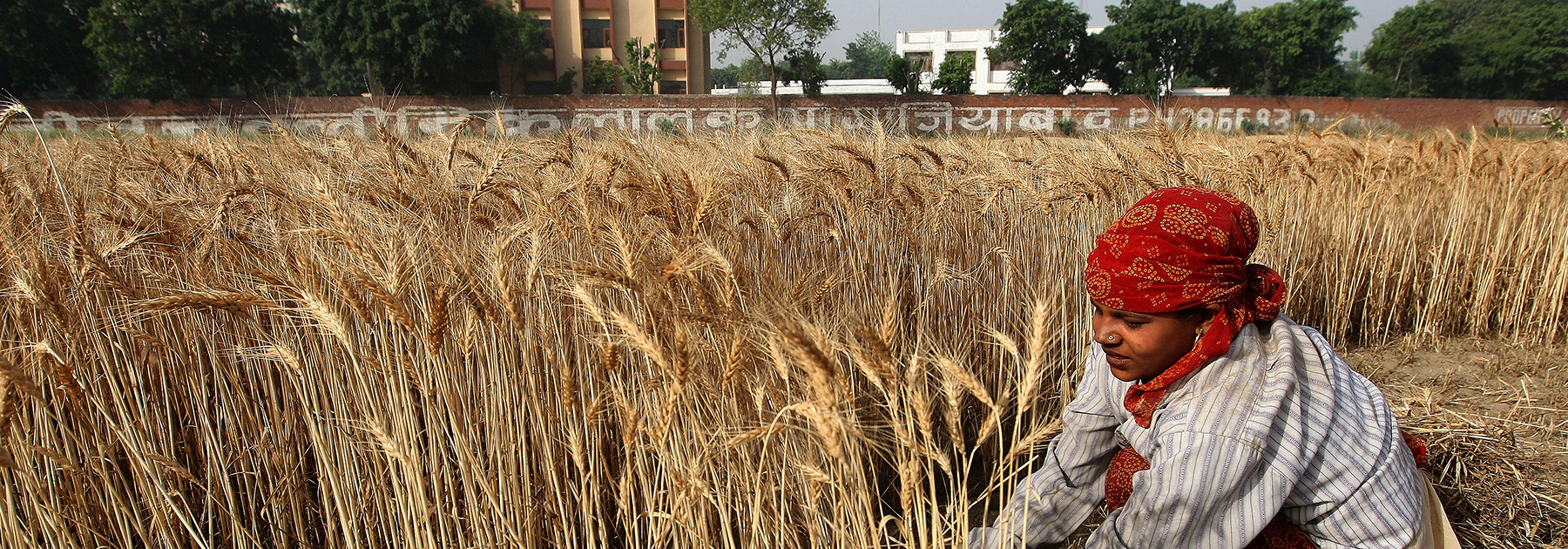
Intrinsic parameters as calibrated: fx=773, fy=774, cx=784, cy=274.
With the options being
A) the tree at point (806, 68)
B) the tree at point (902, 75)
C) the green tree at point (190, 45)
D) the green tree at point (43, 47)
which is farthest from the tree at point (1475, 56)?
the green tree at point (43, 47)

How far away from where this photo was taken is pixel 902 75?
87.7ft

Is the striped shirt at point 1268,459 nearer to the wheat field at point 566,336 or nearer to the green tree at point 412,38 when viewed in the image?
the wheat field at point 566,336

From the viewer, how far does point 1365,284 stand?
3428 millimetres

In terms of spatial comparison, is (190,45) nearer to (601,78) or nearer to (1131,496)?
(601,78)

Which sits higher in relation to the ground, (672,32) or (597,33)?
(672,32)

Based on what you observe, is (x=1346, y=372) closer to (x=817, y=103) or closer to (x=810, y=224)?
(x=810, y=224)

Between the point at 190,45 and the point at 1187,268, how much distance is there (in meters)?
30.9

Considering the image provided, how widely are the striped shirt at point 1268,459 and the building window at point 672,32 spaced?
116 ft

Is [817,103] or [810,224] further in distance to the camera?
[817,103]

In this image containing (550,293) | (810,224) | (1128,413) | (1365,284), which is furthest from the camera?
(1365,284)

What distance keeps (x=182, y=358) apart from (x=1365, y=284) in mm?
4248

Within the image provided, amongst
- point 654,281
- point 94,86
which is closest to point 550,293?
point 654,281

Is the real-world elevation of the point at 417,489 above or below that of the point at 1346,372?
below

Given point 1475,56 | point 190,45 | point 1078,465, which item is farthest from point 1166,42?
point 1078,465
